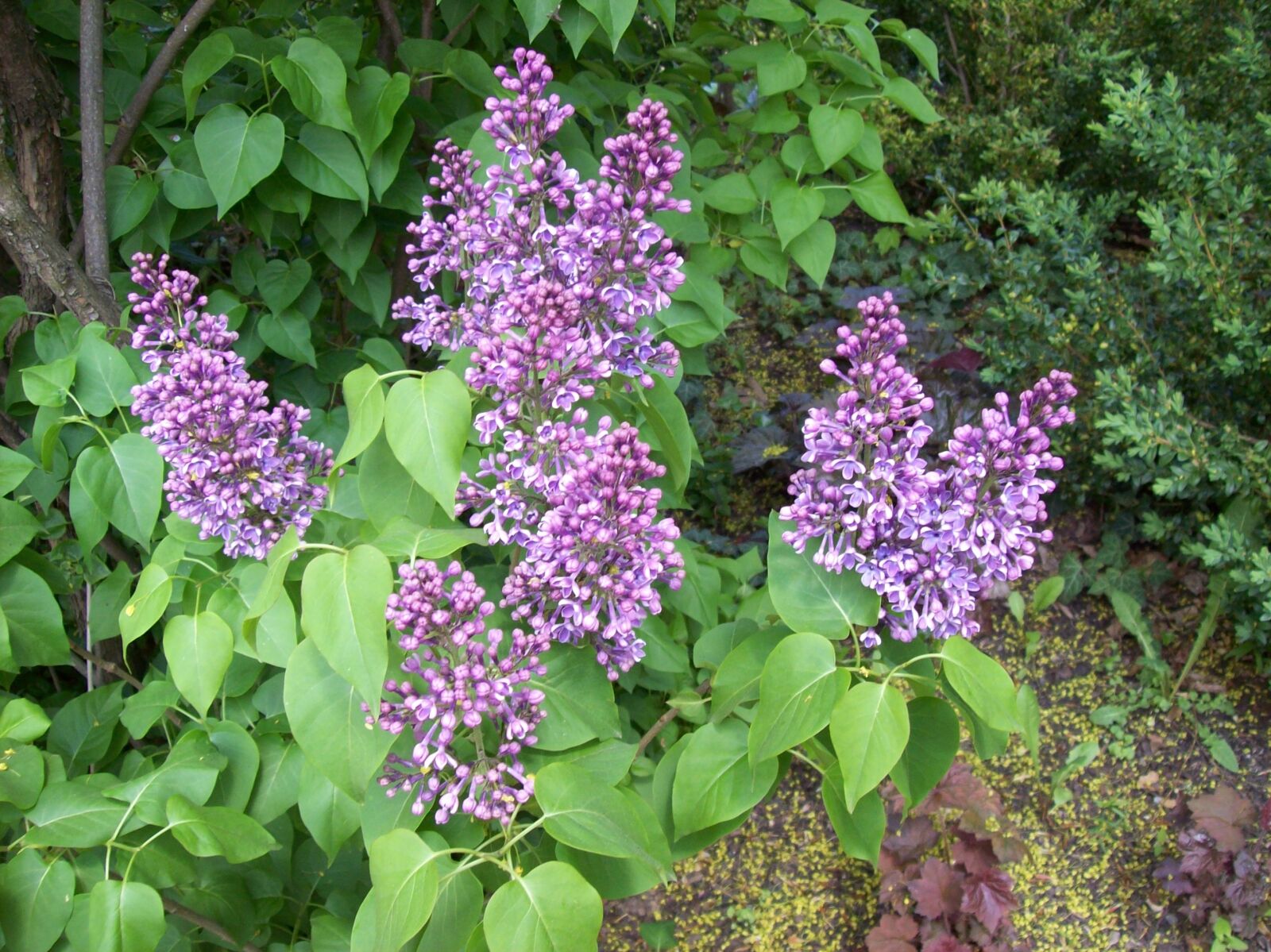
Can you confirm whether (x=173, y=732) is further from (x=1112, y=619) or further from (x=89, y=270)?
(x=1112, y=619)

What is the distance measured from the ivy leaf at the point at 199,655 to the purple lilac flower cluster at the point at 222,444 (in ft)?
0.45

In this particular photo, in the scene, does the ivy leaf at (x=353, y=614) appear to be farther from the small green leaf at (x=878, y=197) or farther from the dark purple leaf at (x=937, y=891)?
the dark purple leaf at (x=937, y=891)

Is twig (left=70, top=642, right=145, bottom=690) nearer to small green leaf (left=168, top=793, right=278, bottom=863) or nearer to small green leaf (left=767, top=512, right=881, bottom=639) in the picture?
small green leaf (left=168, top=793, right=278, bottom=863)

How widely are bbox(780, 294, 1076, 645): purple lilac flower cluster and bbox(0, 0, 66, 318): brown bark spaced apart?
1.75m

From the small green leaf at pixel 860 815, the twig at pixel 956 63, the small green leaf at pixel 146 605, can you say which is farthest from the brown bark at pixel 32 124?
the twig at pixel 956 63

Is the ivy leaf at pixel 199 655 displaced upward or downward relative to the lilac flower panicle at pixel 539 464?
downward

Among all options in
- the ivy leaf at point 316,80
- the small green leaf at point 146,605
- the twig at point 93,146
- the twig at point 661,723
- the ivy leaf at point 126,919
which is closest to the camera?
the ivy leaf at point 126,919

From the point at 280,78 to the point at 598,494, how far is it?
1160 mm

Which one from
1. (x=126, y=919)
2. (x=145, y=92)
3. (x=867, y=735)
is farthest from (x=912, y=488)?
(x=145, y=92)

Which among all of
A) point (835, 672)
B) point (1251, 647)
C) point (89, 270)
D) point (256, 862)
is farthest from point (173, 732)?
point (1251, 647)

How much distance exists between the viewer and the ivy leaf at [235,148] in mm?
1948

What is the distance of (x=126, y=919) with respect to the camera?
1412 millimetres

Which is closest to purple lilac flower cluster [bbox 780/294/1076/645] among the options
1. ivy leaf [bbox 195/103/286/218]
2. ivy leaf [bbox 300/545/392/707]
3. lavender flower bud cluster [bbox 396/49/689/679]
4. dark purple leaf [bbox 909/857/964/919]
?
lavender flower bud cluster [bbox 396/49/689/679]

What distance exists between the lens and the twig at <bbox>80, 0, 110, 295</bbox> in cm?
208
